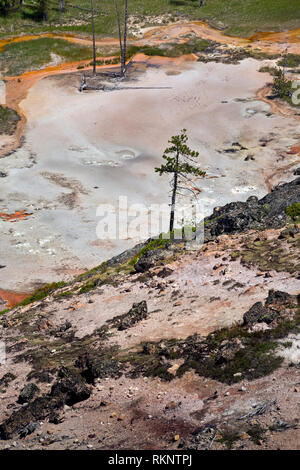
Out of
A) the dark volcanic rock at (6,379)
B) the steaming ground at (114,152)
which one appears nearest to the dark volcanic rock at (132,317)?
the dark volcanic rock at (6,379)

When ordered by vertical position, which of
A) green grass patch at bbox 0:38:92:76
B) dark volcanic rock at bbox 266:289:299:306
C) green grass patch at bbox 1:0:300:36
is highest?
green grass patch at bbox 1:0:300:36

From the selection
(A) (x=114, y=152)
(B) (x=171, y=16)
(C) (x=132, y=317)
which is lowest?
(A) (x=114, y=152)

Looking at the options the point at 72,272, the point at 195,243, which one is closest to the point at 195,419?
the point at 195,243

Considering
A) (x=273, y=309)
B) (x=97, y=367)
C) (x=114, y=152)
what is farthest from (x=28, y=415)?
(x=114, y=152)

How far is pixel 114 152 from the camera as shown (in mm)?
71938

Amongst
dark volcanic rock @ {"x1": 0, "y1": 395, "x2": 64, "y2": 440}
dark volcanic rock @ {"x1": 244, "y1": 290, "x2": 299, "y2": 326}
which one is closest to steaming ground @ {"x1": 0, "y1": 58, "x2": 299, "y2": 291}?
dark volcanic rock @ {"x1": 0, "y1": 395, "x2": 64, "y2": 440}

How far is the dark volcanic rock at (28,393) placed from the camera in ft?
68.1

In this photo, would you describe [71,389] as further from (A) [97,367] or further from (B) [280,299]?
(B) [280,299]

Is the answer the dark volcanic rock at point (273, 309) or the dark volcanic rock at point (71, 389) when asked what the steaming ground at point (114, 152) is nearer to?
the dark volcanic rock at point (71, 389)

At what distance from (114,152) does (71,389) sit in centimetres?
5472

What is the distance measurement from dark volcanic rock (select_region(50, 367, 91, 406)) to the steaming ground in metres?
24.0

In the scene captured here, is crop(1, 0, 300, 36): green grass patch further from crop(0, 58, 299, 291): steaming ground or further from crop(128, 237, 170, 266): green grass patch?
crop(128, 237, 170, 266): green grass patch

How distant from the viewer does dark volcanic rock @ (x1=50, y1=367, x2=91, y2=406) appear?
19.7 meters

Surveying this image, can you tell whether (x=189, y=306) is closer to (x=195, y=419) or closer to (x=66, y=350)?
(x=66, y=350)
